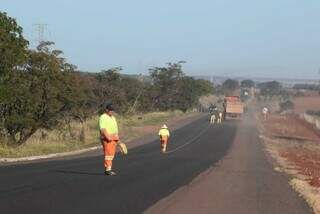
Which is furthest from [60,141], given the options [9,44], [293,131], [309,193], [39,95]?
[293,131]

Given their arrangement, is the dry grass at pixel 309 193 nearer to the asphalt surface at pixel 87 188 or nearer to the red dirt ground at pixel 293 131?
the asphalt surface at pixel 87 188

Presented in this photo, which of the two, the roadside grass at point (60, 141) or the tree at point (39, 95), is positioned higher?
the tree at point (39, 95)

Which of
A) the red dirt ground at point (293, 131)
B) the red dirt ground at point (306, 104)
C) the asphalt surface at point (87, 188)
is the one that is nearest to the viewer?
the asphalt surface at point (87, 188)

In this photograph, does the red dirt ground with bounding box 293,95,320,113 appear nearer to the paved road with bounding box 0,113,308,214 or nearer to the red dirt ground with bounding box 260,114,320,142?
the red dirt ground with bounding box 260,114,320,142

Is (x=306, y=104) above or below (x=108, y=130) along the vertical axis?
below

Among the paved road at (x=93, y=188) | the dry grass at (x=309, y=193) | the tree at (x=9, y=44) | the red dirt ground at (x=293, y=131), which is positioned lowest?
the red dirt ground at (x=293, y=131)

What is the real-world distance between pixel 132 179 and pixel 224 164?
10.3 metres

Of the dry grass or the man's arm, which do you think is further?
the man's arm

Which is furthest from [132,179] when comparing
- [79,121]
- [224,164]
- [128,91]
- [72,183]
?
[128,91]

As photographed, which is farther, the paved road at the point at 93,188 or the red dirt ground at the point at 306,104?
the red dirt ground at the point at 306,104

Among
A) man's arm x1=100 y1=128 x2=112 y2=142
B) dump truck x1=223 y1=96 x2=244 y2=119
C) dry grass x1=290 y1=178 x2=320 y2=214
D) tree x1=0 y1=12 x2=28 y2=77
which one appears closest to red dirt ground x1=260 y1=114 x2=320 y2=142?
dump truck x1=223 y1=96 x2=244 y2=119

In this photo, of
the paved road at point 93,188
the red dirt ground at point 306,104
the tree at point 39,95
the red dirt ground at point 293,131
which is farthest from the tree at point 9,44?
the red dirt ground at point 306,104

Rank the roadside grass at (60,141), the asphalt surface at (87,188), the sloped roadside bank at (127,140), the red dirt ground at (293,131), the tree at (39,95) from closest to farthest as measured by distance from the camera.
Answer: the asphalt surface at (87,188) < the sloped roadside bank at (127,140) < the roadside grass at (60,141) < the tree at (39,95) < the red dirt ground at (293,131)

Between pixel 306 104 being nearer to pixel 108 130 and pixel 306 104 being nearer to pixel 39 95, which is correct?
→ pixel 39 95
